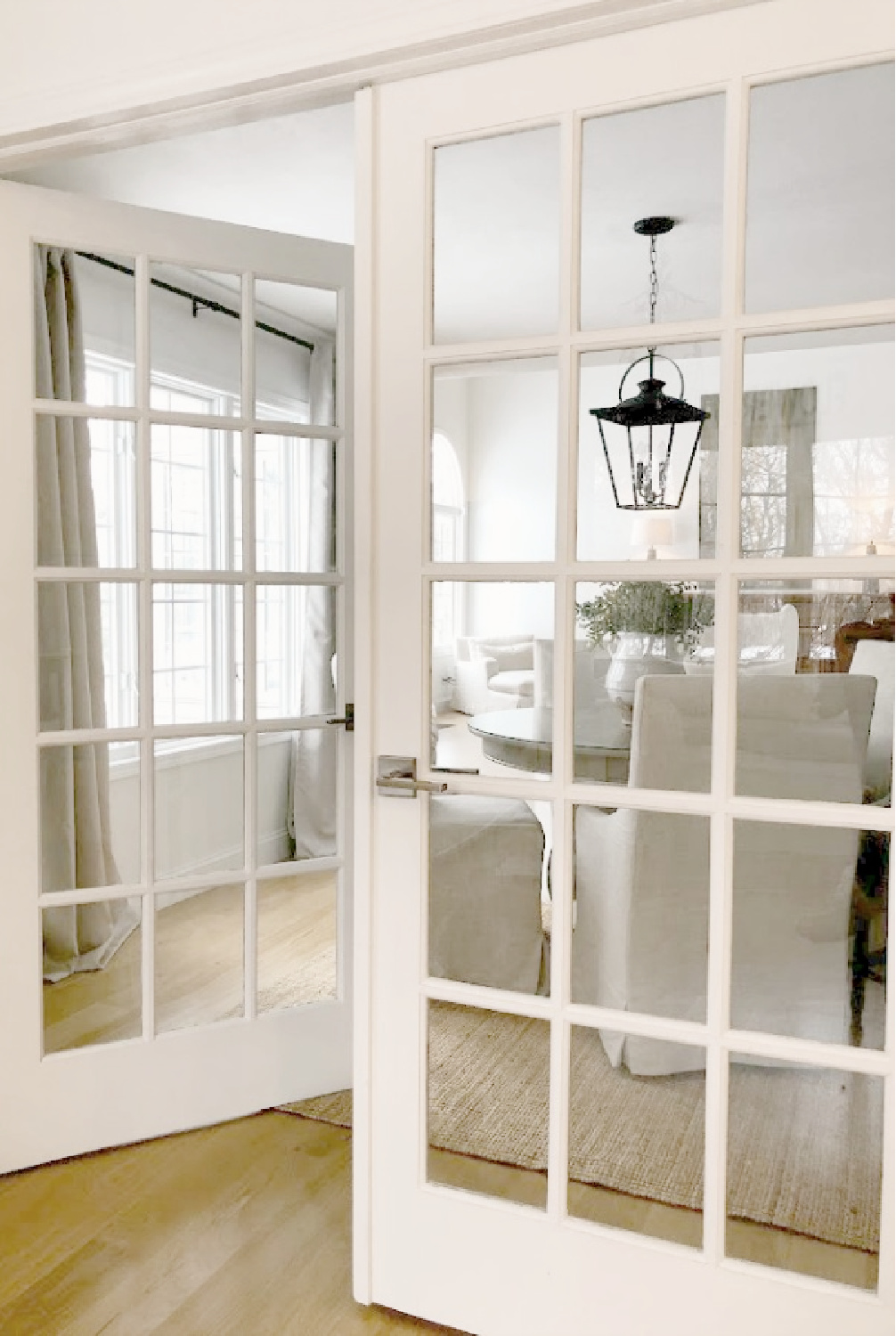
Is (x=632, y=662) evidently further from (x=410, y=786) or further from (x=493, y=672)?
(x=410, y=786)

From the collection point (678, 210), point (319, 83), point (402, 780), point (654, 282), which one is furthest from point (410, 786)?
point (319, 83)

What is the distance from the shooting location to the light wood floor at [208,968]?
2.34m

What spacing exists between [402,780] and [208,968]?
37.4 inches

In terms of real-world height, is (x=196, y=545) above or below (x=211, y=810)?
above

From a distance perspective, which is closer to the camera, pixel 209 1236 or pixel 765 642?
pixel 765 642

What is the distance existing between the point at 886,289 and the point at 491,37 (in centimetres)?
72

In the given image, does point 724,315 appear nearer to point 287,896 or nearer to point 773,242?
point 773,242

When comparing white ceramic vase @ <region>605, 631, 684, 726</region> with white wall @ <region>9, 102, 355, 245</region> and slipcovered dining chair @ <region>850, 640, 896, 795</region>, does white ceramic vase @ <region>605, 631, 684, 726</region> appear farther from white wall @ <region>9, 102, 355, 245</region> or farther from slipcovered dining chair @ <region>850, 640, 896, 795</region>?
white wall @ <region>9, 102, 355, 245</region>

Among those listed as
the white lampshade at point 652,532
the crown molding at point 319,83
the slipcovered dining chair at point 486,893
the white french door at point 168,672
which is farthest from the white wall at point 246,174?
the slipcovered dining chair at point 486,893

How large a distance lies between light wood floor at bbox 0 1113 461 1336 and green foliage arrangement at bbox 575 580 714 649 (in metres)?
1.26

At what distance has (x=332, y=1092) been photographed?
8.54ft

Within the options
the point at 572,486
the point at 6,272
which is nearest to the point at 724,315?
the point at 572,486

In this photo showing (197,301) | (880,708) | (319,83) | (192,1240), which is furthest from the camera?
(197,301)

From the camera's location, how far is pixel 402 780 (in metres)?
1.79
